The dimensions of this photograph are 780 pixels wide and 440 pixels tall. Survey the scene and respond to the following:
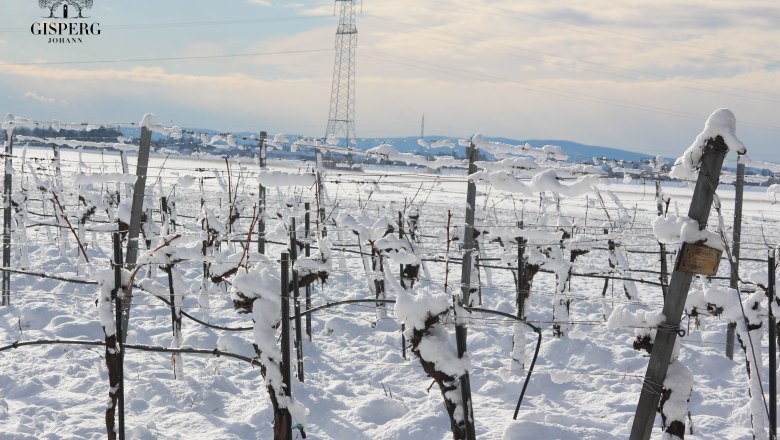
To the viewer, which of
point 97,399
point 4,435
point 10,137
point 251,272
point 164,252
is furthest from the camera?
point 10,137

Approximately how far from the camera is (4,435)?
21.3 feet

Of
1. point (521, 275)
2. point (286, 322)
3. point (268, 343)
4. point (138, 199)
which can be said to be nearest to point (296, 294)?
point (268, 343)

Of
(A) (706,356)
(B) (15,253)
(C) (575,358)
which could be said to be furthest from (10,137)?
(A) (706,356)

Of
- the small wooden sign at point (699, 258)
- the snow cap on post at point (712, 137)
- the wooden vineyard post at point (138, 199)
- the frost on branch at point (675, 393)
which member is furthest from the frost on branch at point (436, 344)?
the wooden vineyard post at point (138, 199)

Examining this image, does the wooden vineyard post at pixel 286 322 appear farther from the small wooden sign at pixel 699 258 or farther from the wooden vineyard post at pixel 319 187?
the small wooden sign at pixel 699 258

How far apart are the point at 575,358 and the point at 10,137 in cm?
973

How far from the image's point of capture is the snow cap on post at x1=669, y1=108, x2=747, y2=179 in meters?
4.05

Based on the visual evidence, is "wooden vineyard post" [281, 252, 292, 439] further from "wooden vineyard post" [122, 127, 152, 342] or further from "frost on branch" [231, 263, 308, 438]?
"wooden vineyard post" [122, 127, 152, 342]

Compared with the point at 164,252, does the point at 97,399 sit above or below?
below

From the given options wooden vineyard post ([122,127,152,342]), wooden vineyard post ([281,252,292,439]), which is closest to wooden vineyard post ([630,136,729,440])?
wooden vineyard post ([281,252,292,439])

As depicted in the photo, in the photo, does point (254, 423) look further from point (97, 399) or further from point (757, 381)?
point (757, 381)

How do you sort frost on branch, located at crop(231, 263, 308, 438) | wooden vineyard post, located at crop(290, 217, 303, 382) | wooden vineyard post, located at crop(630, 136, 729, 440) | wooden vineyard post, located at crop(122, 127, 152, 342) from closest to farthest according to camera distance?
wooden vineyard post, located at crop(630, 136, 729, 440)
frost on branch, located at crop(231, 263, 308, 438)
wooden vineyard post, located at crop(290, 217, 303, 382)
wooden vineyard post, located at crop(122, 127, 152, 342)

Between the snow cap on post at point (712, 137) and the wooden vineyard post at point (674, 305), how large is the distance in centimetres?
4

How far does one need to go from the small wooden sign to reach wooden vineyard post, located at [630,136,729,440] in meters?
0.06
